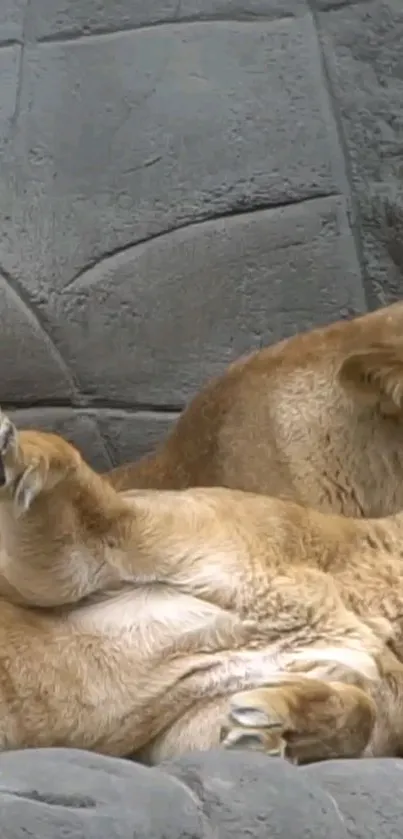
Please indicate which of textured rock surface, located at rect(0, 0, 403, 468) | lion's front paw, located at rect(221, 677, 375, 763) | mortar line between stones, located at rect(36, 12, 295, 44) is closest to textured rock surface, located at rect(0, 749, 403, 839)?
lion's front paw, located at rect(221, 677, 375, 763)

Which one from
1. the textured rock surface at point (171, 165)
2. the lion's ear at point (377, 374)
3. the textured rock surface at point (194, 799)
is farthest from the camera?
the textured rock surface at point (171, 165)

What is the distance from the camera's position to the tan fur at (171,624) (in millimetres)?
1777

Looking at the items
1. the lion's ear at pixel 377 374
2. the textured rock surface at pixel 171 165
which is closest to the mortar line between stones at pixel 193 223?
the textured rock surface at pixel 171 165

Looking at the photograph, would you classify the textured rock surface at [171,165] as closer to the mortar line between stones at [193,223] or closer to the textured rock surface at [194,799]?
the mortar line between stones at [193,223]

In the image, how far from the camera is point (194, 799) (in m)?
1.42

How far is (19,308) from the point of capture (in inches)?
124

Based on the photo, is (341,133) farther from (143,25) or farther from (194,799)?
(194,799)

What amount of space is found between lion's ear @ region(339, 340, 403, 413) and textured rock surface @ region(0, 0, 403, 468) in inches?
32.8

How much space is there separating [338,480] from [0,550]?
2.52ft

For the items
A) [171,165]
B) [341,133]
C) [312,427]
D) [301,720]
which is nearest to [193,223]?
[171,165]

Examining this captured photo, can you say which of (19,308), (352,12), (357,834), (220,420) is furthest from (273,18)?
(357,834)

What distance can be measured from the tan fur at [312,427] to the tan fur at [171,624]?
432 millimetres

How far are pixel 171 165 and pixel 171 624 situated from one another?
60.4 inches

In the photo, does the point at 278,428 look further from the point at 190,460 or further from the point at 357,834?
the point at 357,834
